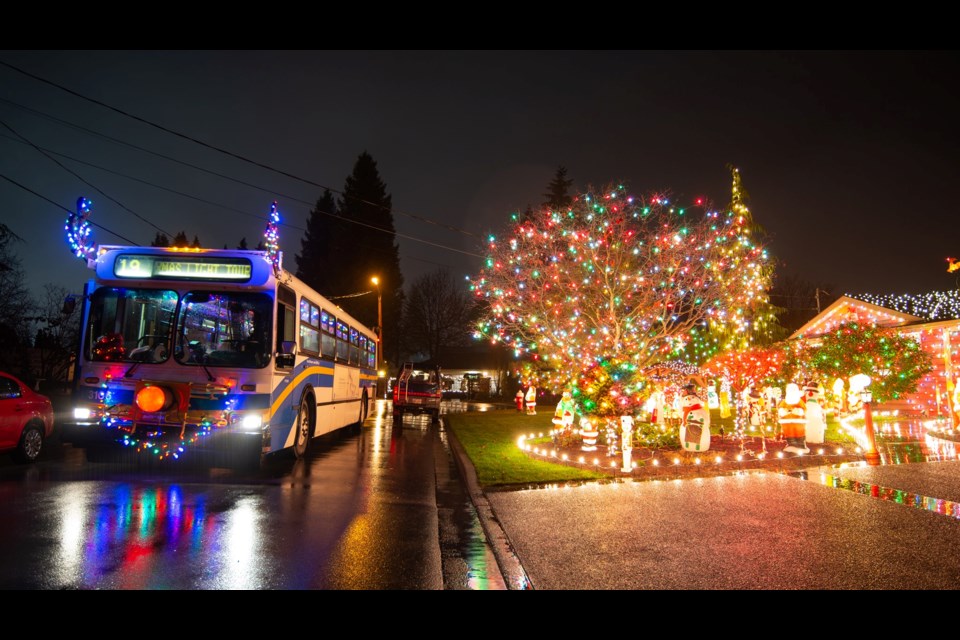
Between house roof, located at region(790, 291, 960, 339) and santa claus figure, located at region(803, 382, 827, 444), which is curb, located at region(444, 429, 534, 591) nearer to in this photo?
santa claus figure, located at region(803, 382, 827, 444)

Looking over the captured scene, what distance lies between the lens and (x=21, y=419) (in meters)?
9.98

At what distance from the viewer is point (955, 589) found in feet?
15.1

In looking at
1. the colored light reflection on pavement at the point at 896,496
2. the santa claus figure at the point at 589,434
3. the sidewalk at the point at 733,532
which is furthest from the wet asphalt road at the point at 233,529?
the colored light reflection on pavement at the point at 896,496

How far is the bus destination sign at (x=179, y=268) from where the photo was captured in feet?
32.1

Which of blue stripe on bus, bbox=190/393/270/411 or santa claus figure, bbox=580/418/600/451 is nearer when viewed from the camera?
blue stripe on bus, bbox=190/393/270/411

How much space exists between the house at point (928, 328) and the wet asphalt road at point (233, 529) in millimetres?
22233

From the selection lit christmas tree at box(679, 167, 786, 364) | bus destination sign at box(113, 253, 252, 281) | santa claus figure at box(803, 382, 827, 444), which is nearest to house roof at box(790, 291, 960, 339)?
lit christmas tree at box(679, 167, 786, 364)

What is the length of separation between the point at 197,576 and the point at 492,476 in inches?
229

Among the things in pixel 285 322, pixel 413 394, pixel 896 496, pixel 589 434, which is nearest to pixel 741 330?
pixel 413 394

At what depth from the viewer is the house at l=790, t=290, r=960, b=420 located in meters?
23.2

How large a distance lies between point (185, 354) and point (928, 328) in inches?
1080

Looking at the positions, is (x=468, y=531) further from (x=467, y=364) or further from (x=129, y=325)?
(x=467, y=364)

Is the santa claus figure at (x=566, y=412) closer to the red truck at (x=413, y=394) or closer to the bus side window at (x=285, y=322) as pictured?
the bus side window at (x=285, y=322)

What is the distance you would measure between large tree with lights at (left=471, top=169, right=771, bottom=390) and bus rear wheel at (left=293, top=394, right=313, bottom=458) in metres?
8.73
